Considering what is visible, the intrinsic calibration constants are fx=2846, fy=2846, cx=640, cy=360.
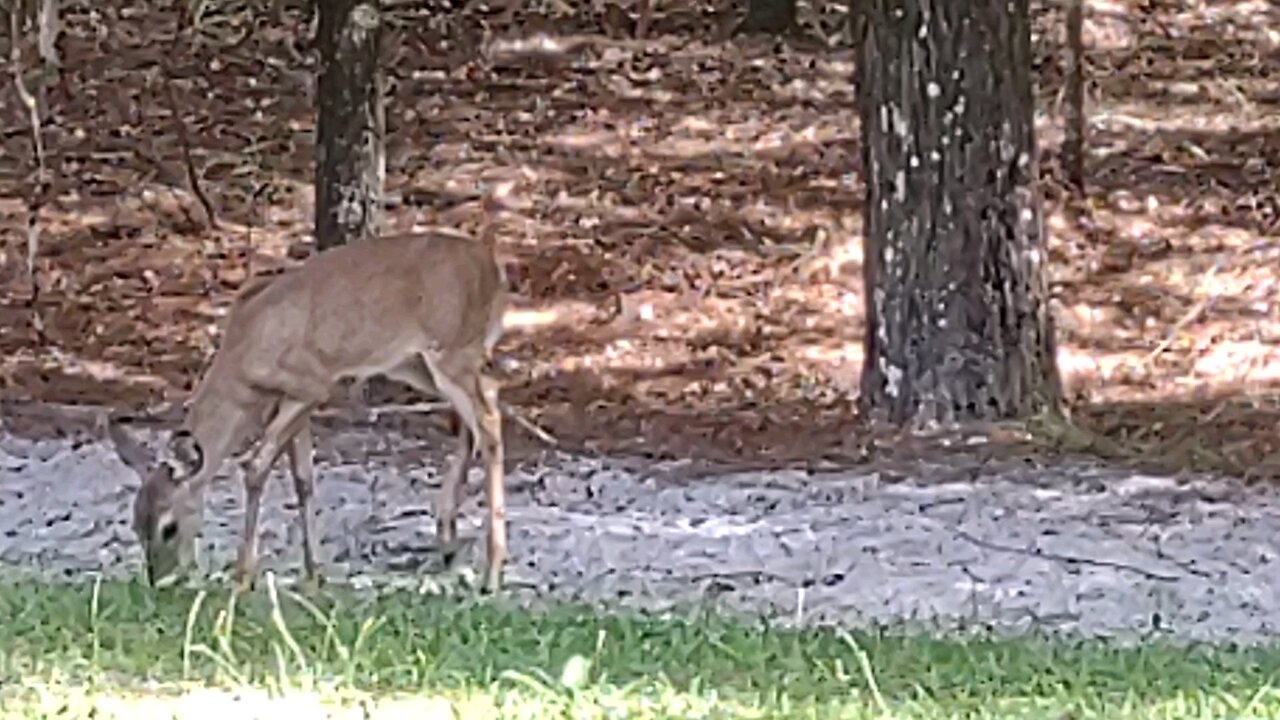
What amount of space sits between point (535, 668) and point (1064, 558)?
456 centimetres

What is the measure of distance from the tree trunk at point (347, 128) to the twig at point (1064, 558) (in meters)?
4.25

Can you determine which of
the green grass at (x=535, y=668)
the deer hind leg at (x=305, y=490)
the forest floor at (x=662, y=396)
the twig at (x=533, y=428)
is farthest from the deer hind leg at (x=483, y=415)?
the twig at (x=533, y=428)

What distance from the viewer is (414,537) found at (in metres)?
10.6

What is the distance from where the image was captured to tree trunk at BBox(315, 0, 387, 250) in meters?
13.6

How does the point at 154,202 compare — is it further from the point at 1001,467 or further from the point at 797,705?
the point at 797,705

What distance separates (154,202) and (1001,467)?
9.52 m

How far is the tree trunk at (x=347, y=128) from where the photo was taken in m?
13.6

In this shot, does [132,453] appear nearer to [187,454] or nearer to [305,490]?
[187,454]

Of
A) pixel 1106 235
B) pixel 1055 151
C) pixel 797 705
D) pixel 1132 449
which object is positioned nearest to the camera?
pixel 797 705

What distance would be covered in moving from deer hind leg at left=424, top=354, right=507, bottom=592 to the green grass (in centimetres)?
195

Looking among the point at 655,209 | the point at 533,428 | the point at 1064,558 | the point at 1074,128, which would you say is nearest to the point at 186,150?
the point at 533,428

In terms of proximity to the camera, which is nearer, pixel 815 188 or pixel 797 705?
pixel 797 705

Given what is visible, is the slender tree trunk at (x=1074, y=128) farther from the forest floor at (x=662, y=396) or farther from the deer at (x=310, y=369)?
the deer at (x=310, y=369)

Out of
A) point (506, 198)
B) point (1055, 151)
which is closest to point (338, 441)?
point (506, 198)
